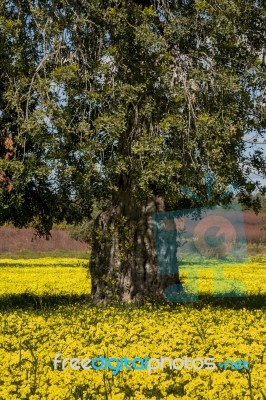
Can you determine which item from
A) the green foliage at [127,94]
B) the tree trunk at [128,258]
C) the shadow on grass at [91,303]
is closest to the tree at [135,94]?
the green foliage at [127,94]

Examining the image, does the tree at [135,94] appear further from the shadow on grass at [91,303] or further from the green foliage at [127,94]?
the shadow on grass at [91,303]

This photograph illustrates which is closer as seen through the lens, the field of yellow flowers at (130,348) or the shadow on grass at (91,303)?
the field of yellow flowers at (130,348)

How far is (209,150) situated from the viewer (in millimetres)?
16328

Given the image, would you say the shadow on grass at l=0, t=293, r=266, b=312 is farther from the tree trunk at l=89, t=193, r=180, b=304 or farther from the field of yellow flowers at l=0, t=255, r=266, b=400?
the tree trunk at l=89, t=193, r=180, b=304

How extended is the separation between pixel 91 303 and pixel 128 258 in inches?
63.7

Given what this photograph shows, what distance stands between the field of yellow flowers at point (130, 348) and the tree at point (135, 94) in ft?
9.21

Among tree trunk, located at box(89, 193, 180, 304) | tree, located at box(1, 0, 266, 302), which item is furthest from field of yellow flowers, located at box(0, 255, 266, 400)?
tree, located at box(1, 0, 266, 302)

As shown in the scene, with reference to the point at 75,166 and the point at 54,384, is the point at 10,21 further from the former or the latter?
the point at 54,384

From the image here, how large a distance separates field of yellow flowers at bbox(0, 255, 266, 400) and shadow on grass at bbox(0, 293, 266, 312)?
7.2 inches

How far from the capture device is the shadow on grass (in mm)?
19259

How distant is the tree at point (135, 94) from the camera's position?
52.6 feet

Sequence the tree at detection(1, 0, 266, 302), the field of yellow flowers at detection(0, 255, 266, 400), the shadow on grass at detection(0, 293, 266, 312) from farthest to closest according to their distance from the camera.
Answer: the shadow on grass at detection(0, 293, 266, 312) → the tree at detection(1, 0, 266, 302) → the field of yellow flowers at detection(0, 255, 266, 400)

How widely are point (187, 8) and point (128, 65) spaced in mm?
2490

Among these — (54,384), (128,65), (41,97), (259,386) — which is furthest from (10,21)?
(259,386)
